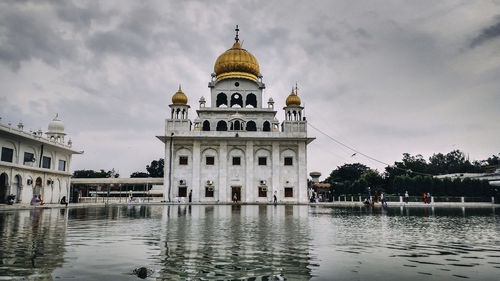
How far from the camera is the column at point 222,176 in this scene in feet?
132

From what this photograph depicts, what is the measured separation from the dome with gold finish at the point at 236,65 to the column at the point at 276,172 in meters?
10.4

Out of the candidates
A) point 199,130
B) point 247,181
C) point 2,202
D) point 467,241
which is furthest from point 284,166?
point 467,241

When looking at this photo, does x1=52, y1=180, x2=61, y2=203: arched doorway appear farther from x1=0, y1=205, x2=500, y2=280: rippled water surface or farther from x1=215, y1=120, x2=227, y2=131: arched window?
x1=0, y1=205, x2=500, y2=280: rippled water surface

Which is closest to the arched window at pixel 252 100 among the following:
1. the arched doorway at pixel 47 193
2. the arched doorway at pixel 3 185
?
the arched doorway at pixel 47 193

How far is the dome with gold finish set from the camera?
4631cm

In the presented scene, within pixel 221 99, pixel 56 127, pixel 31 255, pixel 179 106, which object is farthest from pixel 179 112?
pixel 31 255

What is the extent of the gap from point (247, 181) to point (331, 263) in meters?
35.5

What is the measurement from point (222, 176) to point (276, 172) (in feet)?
20.2

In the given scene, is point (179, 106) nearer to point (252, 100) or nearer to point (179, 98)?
point (179, 98)

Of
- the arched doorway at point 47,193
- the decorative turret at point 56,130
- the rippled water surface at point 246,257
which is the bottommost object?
the rippled water surface at point 246,257

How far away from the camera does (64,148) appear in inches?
1588

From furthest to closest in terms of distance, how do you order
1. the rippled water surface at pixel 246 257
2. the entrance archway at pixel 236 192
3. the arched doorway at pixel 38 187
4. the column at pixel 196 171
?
1. the entrance archway at pixel 236 192
2. the column at pixel 196 171
3. the arched doorway at pixel 38 187
4. the rippled water surface at pixel 246 257

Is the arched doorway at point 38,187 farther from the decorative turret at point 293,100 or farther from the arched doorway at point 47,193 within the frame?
the decorative turret at point 293,100

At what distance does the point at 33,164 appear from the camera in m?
34.6
